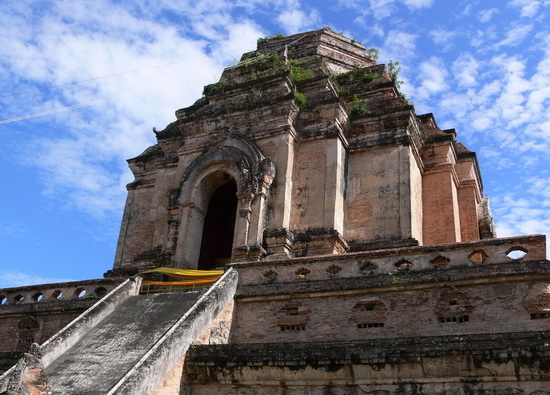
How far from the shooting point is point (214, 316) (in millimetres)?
10992

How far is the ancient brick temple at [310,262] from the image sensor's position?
28.8ft

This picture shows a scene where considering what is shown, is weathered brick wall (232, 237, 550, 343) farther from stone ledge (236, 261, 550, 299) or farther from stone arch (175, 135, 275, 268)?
stone arch (175, 135, 275, 268)

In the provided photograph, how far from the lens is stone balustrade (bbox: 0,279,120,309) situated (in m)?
14.1

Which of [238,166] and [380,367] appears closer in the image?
[380,367]

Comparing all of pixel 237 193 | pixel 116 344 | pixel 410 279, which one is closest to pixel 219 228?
pixel 237 193

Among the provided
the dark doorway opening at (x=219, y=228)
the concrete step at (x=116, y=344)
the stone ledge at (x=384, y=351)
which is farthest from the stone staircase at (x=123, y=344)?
the dark doorway opening at (x=219, y=228)

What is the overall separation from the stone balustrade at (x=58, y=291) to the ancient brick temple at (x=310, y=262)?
4.5 inches

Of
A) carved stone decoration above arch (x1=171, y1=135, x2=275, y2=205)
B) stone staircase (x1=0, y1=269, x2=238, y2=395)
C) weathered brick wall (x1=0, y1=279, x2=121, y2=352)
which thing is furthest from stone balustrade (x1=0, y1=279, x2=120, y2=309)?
carved stone decoration above arch (x1=171, y1=135, x2=275, y2=205)

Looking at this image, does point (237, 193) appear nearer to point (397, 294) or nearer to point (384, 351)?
point (397, 294)

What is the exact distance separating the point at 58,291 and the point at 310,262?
650cm

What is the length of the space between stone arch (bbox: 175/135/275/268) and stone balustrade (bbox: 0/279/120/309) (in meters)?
2.45

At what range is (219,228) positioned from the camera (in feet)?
66.2

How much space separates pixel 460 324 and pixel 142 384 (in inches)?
200

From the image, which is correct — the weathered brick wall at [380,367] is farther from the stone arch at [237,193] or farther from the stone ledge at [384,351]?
the stone arch at [237,193]
